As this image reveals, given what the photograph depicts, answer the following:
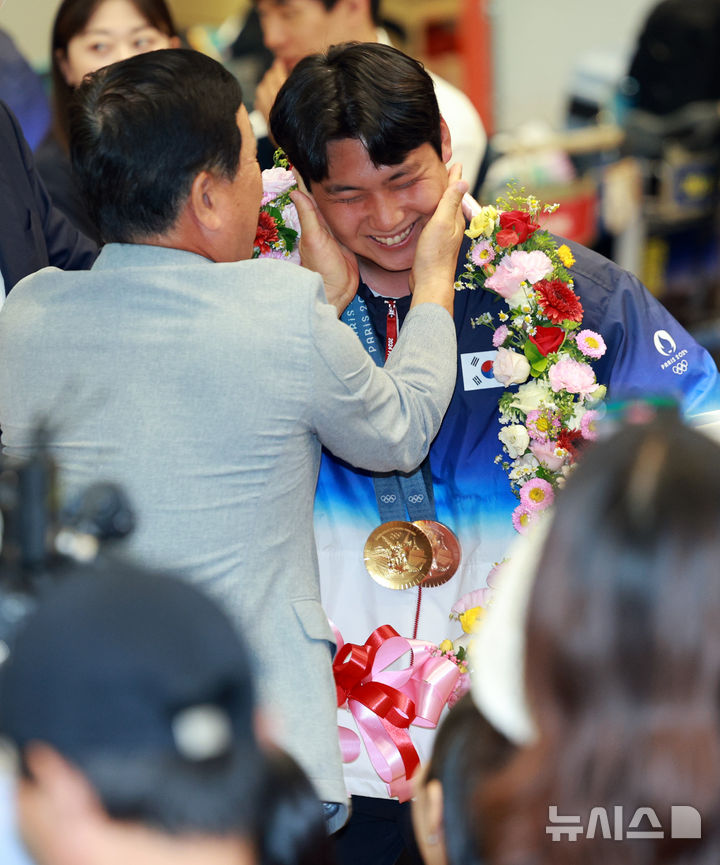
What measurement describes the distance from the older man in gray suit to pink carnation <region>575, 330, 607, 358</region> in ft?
1.19

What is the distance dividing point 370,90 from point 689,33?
4.12 m

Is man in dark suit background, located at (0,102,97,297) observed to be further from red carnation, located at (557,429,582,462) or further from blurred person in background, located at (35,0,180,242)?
red carnation, located at (557,429,582,462)

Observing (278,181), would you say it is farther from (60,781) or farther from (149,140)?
(60,781)

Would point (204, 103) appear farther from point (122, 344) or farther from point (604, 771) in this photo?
point (604, 771)

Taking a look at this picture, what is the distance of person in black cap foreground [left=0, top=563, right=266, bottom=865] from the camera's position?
91cm

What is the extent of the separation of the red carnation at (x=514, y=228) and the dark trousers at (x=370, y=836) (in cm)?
105

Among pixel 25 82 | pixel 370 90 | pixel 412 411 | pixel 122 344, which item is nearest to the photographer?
pixel 122 344

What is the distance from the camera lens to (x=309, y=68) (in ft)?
6.96

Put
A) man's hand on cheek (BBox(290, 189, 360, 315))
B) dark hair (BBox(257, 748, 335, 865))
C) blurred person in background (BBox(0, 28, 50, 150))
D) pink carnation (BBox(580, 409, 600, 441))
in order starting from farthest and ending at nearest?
blurred person in background (BBox(0, 28, 50, 150)) → man's hand on cheek (BBox(290, 189, 360, 315)) → pink carnation (BBox(580, 409, 600, 441)) → dark hair (BBox(257, 748, 335, 865))

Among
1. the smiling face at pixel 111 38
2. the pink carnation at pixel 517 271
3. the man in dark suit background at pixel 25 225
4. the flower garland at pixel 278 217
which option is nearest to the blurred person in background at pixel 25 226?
the man in dark suit background at pixel 25 225

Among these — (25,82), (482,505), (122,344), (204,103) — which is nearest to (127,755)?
(122,344)

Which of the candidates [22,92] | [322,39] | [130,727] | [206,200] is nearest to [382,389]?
[206,200]

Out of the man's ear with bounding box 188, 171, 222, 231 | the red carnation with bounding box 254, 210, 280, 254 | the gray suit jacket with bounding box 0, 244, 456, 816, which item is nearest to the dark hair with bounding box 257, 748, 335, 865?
the gray suit jacket with bounding box 0, 244, 456, 816

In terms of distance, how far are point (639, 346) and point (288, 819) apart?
127cm
